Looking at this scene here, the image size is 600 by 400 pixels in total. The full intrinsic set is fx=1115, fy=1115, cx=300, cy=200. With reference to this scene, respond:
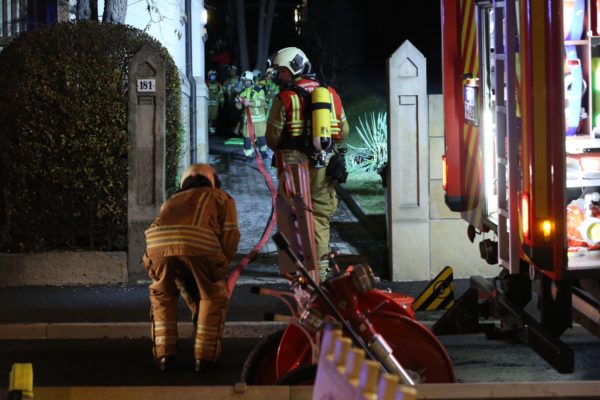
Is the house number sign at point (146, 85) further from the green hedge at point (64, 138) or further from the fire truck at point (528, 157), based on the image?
the fire truck at point (528, 157)

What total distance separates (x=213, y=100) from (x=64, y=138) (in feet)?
56.3

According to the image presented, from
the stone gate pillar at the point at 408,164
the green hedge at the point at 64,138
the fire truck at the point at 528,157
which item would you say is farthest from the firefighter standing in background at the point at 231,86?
the fire truck at the point at 528,157

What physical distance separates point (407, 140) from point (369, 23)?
3187cm

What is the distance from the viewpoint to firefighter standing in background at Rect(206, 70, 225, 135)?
2733 cm

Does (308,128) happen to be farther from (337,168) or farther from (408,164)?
(408,164)

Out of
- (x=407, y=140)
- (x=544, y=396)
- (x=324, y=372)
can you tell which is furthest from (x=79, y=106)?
(x=324, y=372)

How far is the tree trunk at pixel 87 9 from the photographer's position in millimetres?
13109

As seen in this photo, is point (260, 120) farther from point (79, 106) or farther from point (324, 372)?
point (324, 372)

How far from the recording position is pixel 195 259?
7.12 meters

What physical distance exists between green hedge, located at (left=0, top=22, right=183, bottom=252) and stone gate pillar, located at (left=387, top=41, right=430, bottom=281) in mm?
2514

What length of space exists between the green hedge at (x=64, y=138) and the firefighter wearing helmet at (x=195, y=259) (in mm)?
3374

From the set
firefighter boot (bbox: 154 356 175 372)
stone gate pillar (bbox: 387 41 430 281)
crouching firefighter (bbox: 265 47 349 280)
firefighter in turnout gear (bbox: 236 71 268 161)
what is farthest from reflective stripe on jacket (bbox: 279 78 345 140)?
firefighter in turnout gear (bbox: 236 71 268 161)

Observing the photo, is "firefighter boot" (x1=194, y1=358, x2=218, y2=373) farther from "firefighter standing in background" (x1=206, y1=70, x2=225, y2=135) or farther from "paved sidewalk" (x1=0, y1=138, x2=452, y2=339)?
"firefighter standing in background" (x1=206, y1=70, x2=225, y2=135)

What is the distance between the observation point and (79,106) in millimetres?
10406
